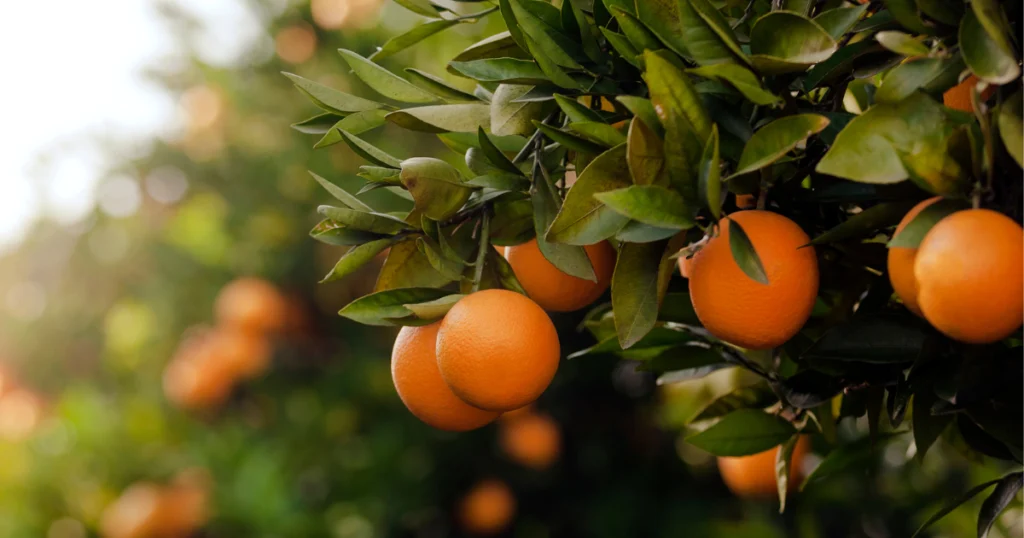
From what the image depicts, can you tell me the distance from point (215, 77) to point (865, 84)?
212 cm

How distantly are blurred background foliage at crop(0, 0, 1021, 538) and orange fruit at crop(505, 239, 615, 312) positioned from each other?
67 centimetres

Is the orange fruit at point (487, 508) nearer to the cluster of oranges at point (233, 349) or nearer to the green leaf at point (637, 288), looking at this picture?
the cluster of oranges at point (233, 349)

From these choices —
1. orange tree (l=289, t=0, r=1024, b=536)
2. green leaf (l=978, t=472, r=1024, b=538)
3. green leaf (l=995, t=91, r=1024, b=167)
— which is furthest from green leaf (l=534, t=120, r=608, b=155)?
green leaf (l=978, t=472, r=1024, b=538)

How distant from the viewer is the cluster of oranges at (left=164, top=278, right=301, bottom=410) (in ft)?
6.58

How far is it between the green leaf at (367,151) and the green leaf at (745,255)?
0.77ft

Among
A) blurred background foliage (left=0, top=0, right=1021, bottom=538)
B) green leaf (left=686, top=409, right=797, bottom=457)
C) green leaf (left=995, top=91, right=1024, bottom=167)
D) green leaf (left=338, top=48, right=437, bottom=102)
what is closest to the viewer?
green leaf (left=995, top=91, right=1024, bottom=167)

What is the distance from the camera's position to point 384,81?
62 centimetres

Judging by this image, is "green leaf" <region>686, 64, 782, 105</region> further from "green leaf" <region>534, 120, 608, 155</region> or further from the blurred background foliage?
the blurred background foliage

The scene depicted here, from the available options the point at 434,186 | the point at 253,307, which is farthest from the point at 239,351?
the point at 434,186

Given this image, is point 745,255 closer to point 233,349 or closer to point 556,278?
point 556,278

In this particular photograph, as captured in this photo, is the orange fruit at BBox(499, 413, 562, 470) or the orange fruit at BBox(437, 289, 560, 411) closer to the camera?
the orange fruit at BBox(437, 289, 560, 411)

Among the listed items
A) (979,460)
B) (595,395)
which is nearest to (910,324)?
(979,460)

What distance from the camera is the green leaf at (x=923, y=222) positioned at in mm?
445

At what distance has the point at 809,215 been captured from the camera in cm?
58
